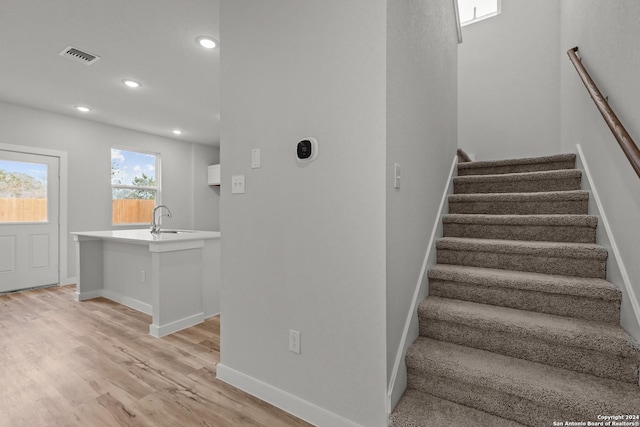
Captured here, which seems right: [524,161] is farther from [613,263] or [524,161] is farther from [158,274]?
[158,274]

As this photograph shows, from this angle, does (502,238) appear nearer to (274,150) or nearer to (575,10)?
(274,150)

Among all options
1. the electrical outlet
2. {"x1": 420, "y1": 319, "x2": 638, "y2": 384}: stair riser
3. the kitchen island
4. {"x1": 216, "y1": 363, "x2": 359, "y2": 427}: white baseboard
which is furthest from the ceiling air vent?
{"x1": 420, "y1": 319, "x2": 638, "y2": 384}: stair riser

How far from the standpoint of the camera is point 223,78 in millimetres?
2076

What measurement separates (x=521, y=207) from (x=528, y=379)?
146cm

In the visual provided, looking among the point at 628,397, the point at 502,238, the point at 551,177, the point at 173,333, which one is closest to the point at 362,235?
the point at 628,397

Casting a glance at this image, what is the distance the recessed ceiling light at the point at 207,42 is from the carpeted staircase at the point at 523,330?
8.58 ft

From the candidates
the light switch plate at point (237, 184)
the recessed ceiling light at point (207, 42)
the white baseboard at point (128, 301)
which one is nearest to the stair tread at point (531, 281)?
the light switch plate at point (237, 184)

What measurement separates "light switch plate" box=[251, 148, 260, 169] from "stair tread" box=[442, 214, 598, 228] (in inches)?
62.1

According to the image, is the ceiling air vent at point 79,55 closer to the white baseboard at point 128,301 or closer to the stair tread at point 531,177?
the white baseboard at point 128,301

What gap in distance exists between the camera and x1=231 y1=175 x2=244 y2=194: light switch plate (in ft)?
6.47

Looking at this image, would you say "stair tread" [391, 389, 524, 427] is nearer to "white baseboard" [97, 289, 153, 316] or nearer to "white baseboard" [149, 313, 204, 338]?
"white baseboard" [149, 313, 204, 338]

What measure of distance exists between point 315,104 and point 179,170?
18.5 feet

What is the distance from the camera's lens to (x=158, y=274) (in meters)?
2.72

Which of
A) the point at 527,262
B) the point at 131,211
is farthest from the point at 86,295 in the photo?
the point at 527,262
